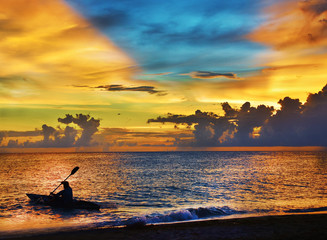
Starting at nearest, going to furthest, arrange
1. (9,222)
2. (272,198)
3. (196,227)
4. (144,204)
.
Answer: (196,227) → (9,222) → (144,204) → (272,198)

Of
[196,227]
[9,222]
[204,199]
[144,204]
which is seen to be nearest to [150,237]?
[196,227]

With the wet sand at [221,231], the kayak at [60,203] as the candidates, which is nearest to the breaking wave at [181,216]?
the wet sand at [221,231]

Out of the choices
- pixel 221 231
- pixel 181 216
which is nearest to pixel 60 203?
pixel 181 216

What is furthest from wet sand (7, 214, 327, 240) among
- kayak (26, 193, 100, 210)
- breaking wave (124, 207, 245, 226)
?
kayak (26, 193, 100, 210)

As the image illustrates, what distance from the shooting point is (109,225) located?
21891mm

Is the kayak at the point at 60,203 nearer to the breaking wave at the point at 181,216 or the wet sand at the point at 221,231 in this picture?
the breaking wave at the point at 181,216

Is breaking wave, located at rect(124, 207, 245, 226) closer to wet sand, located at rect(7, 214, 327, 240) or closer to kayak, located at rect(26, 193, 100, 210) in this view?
wet sand, located at rect(7, 214, 327, 240)

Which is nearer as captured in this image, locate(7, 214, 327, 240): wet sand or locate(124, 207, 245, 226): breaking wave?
locate(7, 214, 327, 240): wet sand

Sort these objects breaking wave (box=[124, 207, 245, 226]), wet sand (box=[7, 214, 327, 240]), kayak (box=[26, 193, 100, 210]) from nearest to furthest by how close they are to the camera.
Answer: wet sand (box=[7, 214, 327, 240])
breaking wave (box=[124, 207, 245, 226])
kayak (box=[26, 193, 100, 210])

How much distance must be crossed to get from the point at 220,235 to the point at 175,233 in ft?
8.38

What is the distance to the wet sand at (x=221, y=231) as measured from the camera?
55.1 ft

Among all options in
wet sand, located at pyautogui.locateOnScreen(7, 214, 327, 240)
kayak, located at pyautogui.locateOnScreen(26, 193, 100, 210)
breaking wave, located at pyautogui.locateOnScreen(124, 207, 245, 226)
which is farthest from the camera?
kayak, located at pyautogui.locateOnScreen(26, 193, 100, 210)

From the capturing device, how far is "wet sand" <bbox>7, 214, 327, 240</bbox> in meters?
16.8

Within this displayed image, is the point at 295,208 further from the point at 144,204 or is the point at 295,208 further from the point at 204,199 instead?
the point at 144,204
